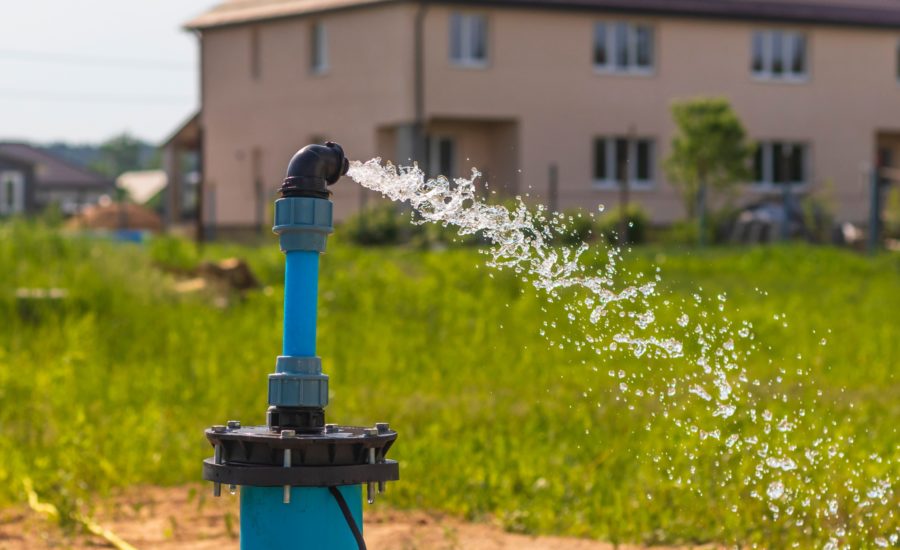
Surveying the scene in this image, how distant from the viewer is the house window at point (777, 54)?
30812 millimetres

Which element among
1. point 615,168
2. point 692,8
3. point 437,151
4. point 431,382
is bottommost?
point 431,382

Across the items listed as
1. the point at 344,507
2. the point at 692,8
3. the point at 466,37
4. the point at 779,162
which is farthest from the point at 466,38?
the point at 344,507

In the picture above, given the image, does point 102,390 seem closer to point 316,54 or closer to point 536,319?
point 536,319

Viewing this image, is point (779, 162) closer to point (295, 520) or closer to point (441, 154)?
point (441, 154)

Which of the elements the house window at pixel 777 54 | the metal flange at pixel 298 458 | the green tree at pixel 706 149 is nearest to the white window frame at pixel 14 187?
the house window at pixel 777 54

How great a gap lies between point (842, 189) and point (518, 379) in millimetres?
23714

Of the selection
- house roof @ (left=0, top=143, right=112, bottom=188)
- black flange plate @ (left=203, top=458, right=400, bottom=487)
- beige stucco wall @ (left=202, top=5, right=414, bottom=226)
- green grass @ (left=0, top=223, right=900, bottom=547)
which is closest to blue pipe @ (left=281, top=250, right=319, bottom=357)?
black flange plate @ (left=203, top=458, right=400, bottom=487)

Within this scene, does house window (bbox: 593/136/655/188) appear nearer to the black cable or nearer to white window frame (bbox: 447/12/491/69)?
white window frame (bbox: 447/12/491/69)

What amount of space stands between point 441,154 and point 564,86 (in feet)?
9.72

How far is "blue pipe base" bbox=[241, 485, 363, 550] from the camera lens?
298cm

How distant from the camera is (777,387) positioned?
855 centimetres

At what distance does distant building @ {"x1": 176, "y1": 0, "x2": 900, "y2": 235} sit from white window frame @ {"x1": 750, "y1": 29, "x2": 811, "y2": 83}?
37mm

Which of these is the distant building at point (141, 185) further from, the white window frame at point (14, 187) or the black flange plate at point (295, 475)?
the black flange plate at point (295, 475)

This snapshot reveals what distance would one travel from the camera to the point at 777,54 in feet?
101
